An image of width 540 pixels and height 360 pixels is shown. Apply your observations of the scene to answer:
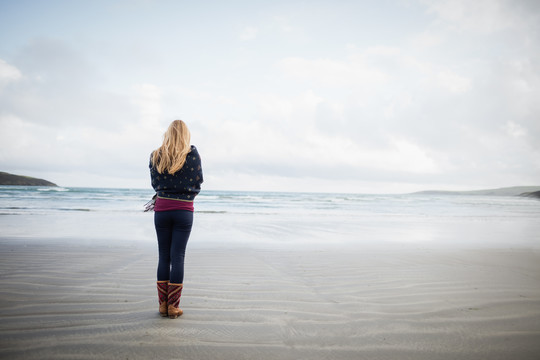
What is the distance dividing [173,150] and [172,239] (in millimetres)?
940

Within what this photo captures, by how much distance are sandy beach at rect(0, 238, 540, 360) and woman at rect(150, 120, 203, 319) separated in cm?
35

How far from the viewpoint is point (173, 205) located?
2.69m

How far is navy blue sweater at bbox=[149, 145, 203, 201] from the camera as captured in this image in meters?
2.71

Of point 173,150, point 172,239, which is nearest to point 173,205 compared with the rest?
point 172,239

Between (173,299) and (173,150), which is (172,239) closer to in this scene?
(173,299)

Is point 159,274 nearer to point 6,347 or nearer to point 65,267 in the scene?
point 6,347

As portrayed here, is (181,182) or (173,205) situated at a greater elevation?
(181,182)

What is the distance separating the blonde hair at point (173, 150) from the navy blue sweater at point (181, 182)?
60 millimetres

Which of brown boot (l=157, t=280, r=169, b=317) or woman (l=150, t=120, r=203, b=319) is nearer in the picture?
woman (l=150, t=120, r=203, b=319)

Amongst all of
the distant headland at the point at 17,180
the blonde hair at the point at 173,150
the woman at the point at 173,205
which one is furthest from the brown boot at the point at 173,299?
the distant headland at the point at 17,180

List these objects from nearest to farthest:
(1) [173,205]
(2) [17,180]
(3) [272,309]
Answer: (1) [173,205] → (3) [272,309] → (2) [17,180]

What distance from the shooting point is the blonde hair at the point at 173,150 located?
2.71 m

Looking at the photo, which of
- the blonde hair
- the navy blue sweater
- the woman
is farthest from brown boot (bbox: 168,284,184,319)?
the blonde hair

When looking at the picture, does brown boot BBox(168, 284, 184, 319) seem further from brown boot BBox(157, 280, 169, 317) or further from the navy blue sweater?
the navy blue sweater
